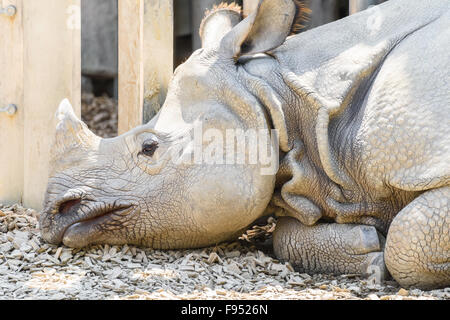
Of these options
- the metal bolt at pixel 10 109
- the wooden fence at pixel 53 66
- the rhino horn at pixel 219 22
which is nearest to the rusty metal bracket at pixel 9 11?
the wooden fence at pixel 53 66

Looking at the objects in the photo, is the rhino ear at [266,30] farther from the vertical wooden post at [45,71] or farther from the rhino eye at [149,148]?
the vertical wooden post at [45,71]

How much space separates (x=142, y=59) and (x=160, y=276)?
148 cm

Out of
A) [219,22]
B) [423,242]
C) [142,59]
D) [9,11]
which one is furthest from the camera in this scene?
[9,11]

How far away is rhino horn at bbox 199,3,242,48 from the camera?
423cm

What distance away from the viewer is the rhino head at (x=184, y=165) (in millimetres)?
3727

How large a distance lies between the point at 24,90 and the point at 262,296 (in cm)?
215

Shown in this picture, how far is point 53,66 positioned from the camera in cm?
459

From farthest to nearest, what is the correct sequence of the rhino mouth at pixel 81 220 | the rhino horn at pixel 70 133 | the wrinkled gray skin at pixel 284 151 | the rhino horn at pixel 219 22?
the rhino horn at pixel 219 22 < the rhino horn at pixel 70 133 < the rhino mouth at pixel 81 220 < the wrinkled gray skin at pixel 284 151

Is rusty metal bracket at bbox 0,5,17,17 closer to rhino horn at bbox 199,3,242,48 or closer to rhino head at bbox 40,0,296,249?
rhino head at bbox 40,0,296,249

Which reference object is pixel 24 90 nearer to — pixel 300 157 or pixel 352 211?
pixel 300 157

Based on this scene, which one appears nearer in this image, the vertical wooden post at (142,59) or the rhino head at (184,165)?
the rhino head at (184,165)

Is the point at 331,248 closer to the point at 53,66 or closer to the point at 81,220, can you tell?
the point at 81,220

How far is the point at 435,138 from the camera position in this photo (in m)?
3.41

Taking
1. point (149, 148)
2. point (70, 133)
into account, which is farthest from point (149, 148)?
point (70, 133)
